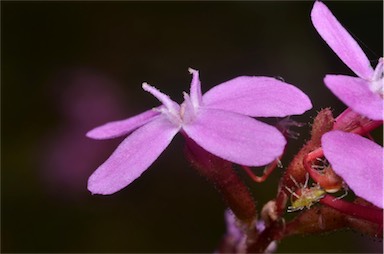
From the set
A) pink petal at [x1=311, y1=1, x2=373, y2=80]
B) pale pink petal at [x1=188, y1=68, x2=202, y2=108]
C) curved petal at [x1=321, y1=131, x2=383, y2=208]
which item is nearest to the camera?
curved petal at [x1=321, y1=131, x2=383, y2=208]

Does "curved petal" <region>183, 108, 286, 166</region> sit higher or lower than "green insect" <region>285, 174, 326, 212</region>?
higher

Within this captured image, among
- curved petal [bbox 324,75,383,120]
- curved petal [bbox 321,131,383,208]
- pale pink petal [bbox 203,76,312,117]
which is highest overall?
pale pink petal [bbox 203,76,312,117]

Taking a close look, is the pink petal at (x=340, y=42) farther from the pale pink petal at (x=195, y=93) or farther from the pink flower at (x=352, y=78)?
the pale pink petal at (x=195, y=93)

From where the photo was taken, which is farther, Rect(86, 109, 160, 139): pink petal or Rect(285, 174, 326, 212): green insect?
Rect(86, 109, 160, 139): pink petal

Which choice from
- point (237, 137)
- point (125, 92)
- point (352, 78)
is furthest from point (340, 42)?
Result: point (125, 92)

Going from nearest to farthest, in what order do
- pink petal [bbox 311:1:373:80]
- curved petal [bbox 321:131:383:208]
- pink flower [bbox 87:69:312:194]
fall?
curved petal [bbox 321:131:383:208], pink flower [bbox 87:69:312:194], pink petal [bbox 311:1:373:80]

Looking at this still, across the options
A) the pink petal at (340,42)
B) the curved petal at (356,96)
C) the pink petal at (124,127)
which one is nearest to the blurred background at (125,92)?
the pink petal at (124,127)

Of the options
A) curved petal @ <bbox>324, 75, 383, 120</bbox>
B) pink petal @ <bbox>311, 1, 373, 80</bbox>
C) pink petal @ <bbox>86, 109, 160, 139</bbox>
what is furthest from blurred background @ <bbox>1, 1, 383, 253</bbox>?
curved petal @ <bbox>324, 75, 383, 120</bbox>

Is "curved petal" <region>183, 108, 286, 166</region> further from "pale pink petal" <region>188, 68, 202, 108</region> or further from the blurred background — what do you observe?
the blurred background

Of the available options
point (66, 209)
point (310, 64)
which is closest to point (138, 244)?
point (66, 209)
